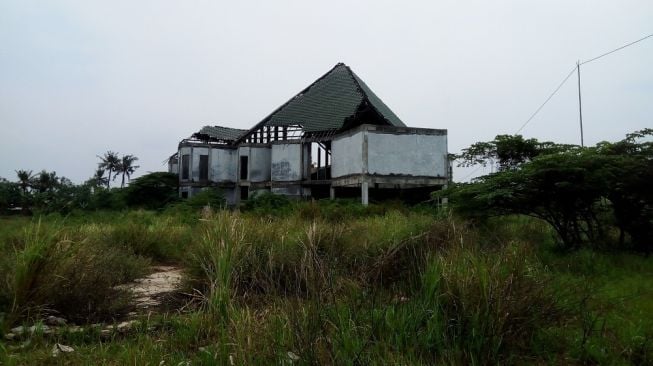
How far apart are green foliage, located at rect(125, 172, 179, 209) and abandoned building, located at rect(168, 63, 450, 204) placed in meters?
1.20

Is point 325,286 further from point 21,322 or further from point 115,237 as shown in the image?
point 115,237

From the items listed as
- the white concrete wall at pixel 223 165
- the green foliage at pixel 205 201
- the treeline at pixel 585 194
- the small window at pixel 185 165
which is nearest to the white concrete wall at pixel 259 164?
the white concrete wall at pixel 223 165

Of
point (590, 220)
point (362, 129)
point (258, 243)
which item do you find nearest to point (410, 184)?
point (362, 129)

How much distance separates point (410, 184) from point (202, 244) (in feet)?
49.7

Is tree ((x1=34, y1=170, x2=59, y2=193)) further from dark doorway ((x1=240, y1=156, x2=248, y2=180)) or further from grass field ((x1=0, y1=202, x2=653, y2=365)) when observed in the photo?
grass field ((x1=0, y1=202, x2=653, y2=365))

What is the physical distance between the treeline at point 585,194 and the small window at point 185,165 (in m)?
21.8

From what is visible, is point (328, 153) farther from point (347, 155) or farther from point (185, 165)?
point (185, 165)

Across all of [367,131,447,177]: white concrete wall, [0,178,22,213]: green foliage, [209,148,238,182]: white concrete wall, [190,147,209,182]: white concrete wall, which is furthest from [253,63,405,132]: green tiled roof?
[0,178,22,213]: green foliage

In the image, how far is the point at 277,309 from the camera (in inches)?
146

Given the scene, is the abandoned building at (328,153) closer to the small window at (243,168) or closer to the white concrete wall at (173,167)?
the small window at (243,168)

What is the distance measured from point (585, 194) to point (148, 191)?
84.2ft

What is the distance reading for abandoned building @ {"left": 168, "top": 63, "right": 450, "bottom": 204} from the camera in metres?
19.7

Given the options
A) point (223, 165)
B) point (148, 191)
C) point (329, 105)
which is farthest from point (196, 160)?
point (329, 105)

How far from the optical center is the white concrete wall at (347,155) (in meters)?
19.5
